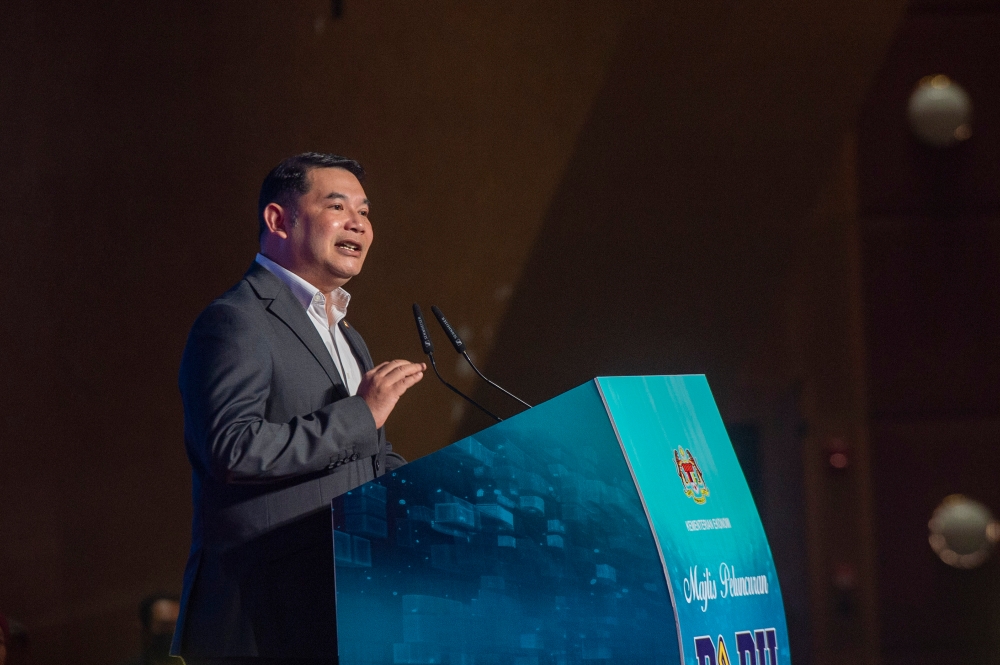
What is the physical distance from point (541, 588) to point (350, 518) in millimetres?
344

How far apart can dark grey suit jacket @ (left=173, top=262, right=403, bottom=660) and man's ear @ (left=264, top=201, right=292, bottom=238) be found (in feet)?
0.76

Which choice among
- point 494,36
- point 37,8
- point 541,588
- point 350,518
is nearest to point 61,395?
point 37,8

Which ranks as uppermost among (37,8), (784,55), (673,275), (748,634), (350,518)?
(37,8)

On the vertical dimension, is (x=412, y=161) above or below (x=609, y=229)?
above

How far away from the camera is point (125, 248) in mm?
3799

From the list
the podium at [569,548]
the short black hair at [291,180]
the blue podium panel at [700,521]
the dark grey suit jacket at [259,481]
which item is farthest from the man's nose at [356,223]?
the blue podium panel at [700,521]

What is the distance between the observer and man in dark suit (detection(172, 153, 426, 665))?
1.73 meters

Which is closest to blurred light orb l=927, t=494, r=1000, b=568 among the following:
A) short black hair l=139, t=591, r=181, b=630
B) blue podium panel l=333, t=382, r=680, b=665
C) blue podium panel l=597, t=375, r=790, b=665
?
blue podium panel l=597, t=375, r=790, b=665

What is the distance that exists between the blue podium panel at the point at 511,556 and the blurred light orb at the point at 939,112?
3097 mm

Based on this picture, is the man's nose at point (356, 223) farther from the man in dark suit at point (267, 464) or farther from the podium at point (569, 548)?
the podium at point (569, 548)

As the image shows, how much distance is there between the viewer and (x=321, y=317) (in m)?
2.14

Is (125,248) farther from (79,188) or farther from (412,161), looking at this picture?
(412,161)

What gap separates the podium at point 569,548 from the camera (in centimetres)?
141

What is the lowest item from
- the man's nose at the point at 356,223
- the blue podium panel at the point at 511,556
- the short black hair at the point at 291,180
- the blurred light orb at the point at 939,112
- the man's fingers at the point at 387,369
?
the blue podium panel at the point at 511,556
